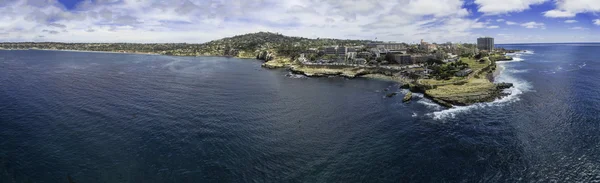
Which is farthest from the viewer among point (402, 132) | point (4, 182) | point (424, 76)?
point (424, 76)

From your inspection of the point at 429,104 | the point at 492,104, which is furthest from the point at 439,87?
the point at 492,104

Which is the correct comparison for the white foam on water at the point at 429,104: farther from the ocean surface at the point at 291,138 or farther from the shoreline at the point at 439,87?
the shoreline at the point at 439,87

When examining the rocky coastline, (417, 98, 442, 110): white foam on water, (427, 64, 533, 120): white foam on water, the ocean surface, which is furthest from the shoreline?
the ocean surface

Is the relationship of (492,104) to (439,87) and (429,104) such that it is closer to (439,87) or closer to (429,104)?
(429,104)

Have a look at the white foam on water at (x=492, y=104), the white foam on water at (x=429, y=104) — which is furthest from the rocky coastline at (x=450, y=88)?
the white foam on water at (x=492, y=104)

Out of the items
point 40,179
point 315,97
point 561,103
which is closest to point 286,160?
point 40,179

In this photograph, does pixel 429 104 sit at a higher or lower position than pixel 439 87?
lower

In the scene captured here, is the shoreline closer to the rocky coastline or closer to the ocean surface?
the rocky coastline

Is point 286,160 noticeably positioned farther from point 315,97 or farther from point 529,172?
point 315,97
